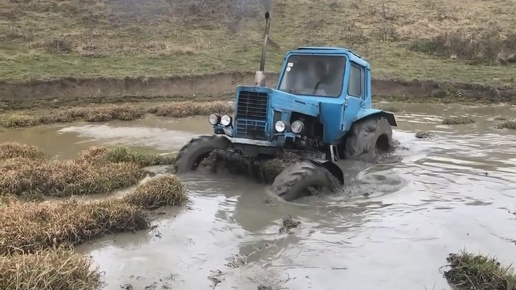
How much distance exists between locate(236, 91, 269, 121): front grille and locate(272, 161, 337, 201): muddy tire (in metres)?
1.12

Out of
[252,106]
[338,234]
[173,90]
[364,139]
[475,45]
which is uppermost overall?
[475,45]

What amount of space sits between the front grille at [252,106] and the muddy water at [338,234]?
115 centimetres

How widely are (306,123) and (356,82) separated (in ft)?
5.51

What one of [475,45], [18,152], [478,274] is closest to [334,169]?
[478,274]

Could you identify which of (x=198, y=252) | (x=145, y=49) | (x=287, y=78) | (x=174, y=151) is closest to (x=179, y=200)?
(x=198, y=252)

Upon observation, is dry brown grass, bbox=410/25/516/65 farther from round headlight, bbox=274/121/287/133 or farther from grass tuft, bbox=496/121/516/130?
round headlight, bbox=274/121/287/133

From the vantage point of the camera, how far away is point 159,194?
7.86 meters

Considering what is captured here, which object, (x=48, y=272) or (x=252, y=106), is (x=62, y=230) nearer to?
(x=48, y=272)

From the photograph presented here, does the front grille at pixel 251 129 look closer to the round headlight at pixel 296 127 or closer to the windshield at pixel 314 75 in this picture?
the round headlight at pixel 296 127

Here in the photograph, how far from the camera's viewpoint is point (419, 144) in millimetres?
13258

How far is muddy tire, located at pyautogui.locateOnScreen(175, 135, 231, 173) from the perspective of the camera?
10047mm

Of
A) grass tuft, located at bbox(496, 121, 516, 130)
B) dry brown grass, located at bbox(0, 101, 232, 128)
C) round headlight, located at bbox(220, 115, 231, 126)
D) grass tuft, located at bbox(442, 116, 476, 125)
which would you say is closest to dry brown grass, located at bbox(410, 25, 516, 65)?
grass tuft, located at bbox(442, 116, 476, 125)

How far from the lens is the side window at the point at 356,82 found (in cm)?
1076

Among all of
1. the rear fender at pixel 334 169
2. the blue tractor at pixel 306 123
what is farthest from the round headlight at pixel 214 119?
the rear fender at pixel 334 169
